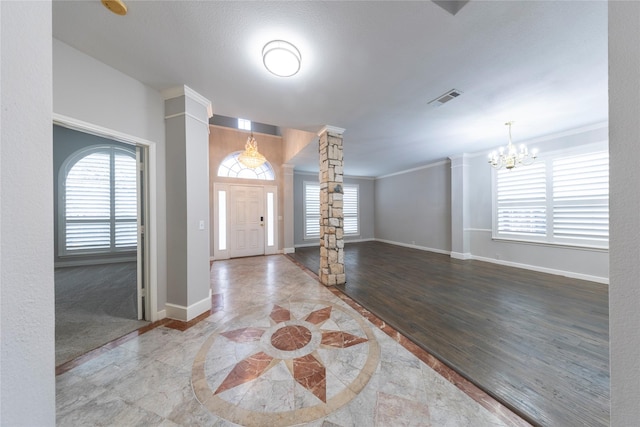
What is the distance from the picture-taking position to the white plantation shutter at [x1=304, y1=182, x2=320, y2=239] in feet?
23.4

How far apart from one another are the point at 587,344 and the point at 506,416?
57.4 inches

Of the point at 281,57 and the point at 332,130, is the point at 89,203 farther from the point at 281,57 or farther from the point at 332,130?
the point at 281,57

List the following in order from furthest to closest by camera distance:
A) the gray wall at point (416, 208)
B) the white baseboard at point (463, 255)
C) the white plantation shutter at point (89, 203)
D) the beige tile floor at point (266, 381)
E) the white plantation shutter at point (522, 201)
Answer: the gray wall at point (416, 208) < the white baseboard at point (463, 255) < the white plantation shutter at point (89, 203) < the white plantation shutter at point (522, 201) < the beige tile floor at point (266, 381)

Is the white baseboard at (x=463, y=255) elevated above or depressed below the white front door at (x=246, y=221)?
below

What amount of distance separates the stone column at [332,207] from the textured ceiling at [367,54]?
1.49ft

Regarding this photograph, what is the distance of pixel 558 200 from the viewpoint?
12.5ft

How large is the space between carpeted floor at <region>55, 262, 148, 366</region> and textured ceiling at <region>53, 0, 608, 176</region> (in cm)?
265

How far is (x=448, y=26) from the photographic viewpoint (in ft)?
5.28

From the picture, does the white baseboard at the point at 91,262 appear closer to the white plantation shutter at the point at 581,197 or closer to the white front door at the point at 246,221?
the white front door at the point at 246,221

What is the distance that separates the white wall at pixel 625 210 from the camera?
0.54 meters

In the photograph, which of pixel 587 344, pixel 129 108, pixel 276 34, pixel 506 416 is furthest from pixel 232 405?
pixel 587 344

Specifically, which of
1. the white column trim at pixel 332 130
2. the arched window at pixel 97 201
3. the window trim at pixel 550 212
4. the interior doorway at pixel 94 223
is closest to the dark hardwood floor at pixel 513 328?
the window trim at pixel 550 212

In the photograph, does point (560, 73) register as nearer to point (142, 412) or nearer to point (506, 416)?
point (506, 416)

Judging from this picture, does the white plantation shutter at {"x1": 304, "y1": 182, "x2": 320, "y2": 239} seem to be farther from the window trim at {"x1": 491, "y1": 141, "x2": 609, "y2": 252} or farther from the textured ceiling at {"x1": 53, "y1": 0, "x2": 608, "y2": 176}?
the window trim at {"x1": 491, "y1": 141, "x2": 609, "y2": 252}
